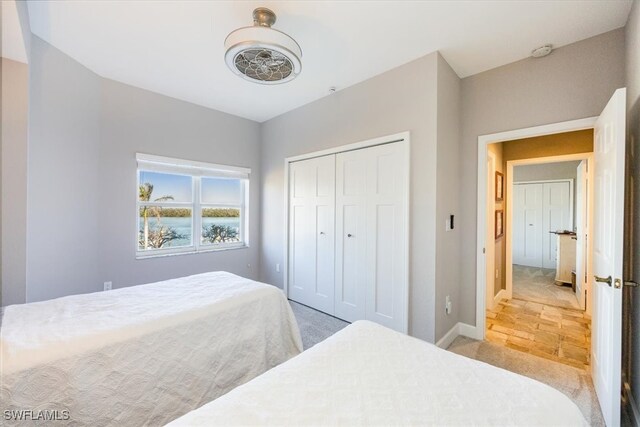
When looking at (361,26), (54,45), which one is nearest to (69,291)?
(54,45)

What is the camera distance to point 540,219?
5.95m

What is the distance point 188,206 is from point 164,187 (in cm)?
37

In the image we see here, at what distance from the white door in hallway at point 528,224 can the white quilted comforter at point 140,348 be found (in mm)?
6352

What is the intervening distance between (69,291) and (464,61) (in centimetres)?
420

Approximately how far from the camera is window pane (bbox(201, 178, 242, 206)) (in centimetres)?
369

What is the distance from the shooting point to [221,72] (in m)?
2.64

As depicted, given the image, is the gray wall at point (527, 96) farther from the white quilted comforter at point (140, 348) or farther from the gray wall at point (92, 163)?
the gray wall at point (92, 163)

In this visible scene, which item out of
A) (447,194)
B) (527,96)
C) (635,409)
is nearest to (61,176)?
(447,194)

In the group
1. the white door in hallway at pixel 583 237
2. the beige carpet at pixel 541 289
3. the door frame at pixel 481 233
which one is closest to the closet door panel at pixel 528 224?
the beige carpet at pixel 541 289

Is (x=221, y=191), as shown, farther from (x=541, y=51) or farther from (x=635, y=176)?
(x=635, y=176)

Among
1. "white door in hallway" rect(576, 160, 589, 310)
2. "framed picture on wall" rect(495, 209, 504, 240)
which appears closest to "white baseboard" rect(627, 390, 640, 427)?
"white door in hallway" rect(576, 160, 589, 310)

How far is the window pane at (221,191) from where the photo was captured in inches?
145

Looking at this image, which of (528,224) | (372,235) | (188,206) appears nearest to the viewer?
(372,235)

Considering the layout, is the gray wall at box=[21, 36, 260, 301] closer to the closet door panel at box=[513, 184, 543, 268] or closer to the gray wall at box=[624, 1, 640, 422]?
the gray wall at box=[624, 1, 640, 422]
